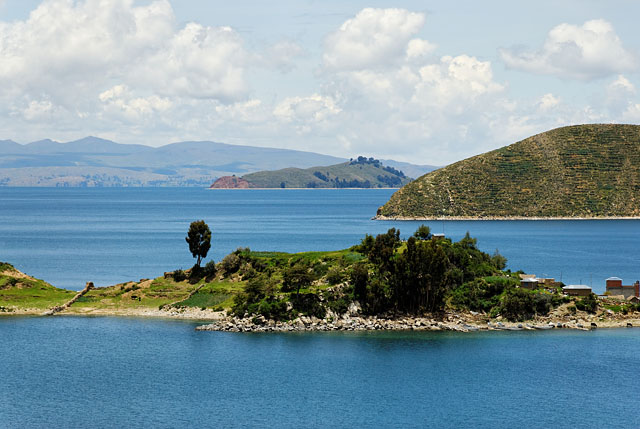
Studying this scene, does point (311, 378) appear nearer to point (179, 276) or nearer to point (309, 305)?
point (309, 305)

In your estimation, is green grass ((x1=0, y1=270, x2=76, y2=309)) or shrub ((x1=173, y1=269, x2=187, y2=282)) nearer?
green grass ((x1=0, y1=270, x2=76, y2=309))

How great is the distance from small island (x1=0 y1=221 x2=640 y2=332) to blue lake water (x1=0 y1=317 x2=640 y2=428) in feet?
10.7

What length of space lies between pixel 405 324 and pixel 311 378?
65.7 feet

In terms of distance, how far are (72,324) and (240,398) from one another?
32538mm

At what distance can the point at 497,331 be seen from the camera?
81375 mm

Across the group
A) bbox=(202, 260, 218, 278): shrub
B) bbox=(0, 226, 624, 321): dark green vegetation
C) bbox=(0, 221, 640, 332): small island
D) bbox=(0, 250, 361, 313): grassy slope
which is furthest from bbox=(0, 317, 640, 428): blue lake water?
bbox=(202, 260, 218, 278): shrub

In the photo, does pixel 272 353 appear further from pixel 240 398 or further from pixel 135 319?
pixel 135 319

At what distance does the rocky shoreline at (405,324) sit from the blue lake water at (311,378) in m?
1.68

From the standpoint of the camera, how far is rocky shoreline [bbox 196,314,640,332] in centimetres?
8225

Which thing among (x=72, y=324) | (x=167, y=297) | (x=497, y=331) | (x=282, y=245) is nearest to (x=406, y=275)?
(x=497, y=331)

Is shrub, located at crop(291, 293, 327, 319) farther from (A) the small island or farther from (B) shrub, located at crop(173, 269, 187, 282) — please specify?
(B) shrub, located at crop(173, 269, 187, 282)

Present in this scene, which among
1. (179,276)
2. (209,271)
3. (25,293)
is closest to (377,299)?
(209,271)

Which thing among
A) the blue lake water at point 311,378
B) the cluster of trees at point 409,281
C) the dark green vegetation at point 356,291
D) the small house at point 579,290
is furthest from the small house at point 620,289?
the cluster of trees at point 409,281

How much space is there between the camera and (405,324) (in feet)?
274
